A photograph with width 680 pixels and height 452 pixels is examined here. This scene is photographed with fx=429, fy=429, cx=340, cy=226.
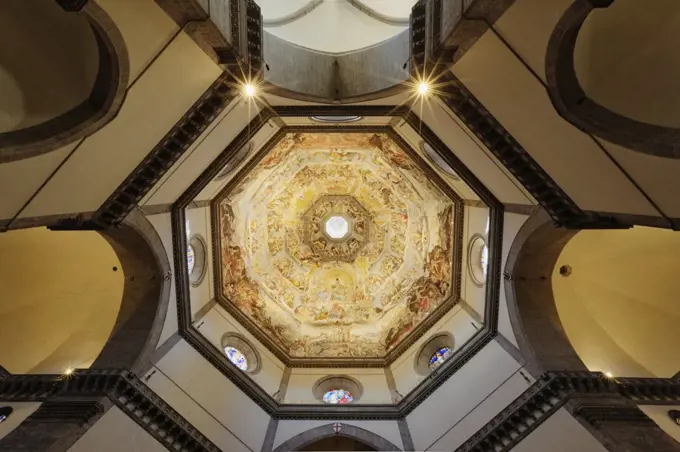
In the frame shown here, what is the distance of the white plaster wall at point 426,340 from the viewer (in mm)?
12820

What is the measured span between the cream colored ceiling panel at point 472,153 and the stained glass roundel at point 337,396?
25.9ft

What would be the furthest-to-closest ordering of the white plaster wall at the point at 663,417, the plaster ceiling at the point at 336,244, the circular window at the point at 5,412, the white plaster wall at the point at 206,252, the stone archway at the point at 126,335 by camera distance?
the plaster ceiling at the point at 336,244 → the white plaster wall at the point at 206,252 → the circular window at the point at 5,412 → the white plaster wall at the point at 663,417 → the stone archway at the point at 126,335

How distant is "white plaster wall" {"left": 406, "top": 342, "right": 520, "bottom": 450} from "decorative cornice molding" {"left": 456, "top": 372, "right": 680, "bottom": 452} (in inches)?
43.6

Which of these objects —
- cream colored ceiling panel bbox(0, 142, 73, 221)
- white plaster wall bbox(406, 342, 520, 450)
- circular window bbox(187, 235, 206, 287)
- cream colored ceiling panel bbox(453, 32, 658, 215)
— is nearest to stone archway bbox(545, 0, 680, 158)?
cream colored ceiling panel bbox(453, 32, 658, 215)

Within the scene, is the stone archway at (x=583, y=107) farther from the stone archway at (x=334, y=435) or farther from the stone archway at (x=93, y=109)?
the stone archway at (x=334, y=435)

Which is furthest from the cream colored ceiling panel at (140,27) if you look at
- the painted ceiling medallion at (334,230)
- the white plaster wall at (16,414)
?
the painted ceiling medallion at (334,230)

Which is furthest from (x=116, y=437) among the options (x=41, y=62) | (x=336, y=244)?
(x=336, y=244)

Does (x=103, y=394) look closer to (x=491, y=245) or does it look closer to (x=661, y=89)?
(x=491, y=245)

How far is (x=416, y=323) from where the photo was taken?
15.2 meters

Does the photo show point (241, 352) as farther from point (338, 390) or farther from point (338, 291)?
point (338, 291)

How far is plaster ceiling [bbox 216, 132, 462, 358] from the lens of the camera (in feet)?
48.7

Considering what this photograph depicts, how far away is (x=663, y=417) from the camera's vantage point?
8.55 m

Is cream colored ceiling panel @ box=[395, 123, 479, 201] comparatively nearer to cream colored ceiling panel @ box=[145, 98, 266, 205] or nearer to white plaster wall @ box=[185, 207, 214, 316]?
cream colored ceiling panel @ box=[145, 98, 266, 205]

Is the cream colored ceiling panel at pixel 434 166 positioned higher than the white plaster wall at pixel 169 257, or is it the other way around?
the cream colored ceiling panel at pixel 434 166
